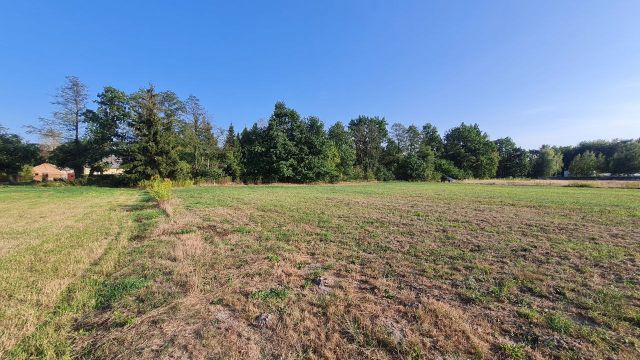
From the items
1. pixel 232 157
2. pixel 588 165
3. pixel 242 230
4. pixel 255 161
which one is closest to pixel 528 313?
pixel 242 230

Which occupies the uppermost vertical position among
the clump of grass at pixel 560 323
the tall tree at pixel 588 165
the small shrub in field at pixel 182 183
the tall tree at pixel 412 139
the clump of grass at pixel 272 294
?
the tall tree at pixel 412 139

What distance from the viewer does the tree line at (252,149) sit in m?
33.7

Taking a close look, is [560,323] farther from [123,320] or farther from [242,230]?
[242,230]

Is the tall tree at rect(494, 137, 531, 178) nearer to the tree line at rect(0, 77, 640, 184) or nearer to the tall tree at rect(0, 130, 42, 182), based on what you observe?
the tree line at rect(0, 77, 640, 184)

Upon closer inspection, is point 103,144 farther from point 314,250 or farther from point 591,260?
point 591,260

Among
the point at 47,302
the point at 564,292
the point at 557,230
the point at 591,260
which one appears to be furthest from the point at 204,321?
the point at 557,230

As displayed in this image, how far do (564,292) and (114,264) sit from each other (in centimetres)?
817

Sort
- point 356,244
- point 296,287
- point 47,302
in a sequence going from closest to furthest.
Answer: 1. point 47,302
2. point 296,287
3. point 356,244

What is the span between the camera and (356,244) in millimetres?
7176

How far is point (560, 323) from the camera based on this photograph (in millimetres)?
3344

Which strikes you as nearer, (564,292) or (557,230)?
(564,292)

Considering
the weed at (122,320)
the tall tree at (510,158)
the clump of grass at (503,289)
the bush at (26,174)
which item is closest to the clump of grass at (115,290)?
the weed at (122,320)

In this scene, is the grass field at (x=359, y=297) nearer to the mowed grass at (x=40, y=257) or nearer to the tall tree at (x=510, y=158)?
the mowed grass at (x=40, y=257)

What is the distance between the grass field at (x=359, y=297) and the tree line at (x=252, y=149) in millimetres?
28012
